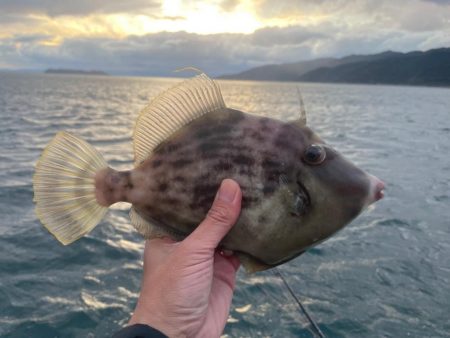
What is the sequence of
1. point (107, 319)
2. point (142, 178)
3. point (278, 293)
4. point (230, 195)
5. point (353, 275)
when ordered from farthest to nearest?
point (353, 275), point (278, 293), point (107, 319), point (142, 178), point (230, 195)

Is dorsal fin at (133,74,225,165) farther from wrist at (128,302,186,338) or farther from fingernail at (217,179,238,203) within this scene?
wrist at (128,302,186,338)

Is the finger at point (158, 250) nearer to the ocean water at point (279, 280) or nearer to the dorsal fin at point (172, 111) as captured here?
the dorsal fin at point (172, 111)

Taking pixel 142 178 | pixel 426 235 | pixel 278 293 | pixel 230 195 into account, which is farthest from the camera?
pixel 426 235

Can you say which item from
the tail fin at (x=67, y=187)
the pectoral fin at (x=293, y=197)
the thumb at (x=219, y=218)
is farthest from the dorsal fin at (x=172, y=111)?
the pectoral fin at (x=293, y=197)

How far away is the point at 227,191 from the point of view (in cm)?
244

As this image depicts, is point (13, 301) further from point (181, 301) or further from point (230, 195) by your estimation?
point (230, 195)

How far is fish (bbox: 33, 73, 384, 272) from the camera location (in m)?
2.46

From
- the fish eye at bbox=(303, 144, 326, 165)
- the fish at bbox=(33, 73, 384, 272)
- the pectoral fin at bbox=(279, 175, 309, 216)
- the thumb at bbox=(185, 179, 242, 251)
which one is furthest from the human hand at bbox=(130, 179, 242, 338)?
the fish eye at bbox=(303, 144, 326, 165)

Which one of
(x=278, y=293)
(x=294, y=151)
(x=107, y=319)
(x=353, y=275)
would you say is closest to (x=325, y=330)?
(x=278, y=293)

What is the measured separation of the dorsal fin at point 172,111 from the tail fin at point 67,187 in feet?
1.03

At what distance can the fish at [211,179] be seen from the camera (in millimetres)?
2465

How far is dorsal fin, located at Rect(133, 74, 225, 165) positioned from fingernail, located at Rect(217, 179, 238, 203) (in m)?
0.53

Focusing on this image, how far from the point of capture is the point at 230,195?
244cm

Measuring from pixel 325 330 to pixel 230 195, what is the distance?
4598mm
